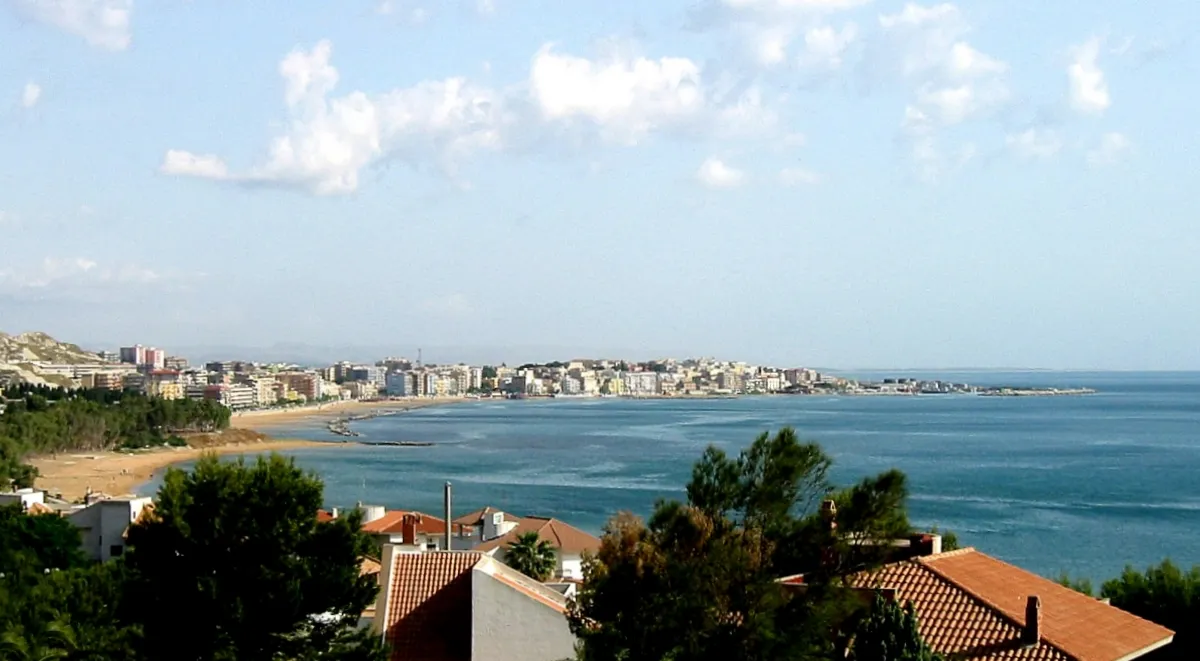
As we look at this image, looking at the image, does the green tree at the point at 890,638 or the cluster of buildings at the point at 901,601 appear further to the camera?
the cluster of buildings at the point at 901,601

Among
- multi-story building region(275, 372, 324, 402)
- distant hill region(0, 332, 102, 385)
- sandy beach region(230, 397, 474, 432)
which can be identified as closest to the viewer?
sandy beach region(230, 397, 474, 432)

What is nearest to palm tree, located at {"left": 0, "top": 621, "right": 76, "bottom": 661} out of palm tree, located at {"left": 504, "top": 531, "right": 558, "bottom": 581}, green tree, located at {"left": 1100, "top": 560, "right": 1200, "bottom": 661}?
palm tree, located at {"left": 504, "top": 531, "right": 558, "bottom": 581}

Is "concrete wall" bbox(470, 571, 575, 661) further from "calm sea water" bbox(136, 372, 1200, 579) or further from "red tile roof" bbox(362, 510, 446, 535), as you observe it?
"red tile roof" bbox(362, 510, 446, 535)

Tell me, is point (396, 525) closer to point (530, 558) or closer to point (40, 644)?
point (530, 558)

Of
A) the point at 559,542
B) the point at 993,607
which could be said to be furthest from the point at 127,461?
the point at 993,607

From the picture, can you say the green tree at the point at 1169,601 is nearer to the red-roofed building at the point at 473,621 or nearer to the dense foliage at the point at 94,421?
the red-roofed building at the point at 473,621

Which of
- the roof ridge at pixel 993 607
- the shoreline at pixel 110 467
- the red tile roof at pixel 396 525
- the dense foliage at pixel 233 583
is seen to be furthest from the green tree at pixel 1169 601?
the shoreline at pixel 110 467
